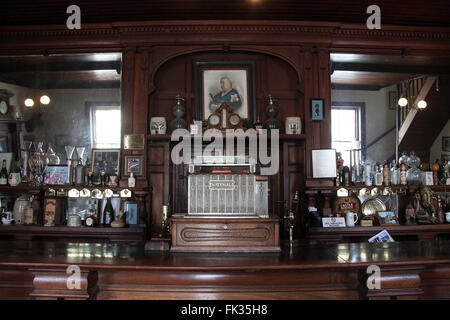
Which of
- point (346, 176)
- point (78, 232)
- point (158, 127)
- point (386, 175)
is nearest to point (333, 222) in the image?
point (346, 176)

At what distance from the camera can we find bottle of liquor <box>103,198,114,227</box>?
13.0ft

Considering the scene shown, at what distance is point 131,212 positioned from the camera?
3.92 m

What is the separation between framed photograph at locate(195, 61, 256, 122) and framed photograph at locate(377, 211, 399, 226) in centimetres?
186

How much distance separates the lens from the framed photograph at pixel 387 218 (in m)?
3.99

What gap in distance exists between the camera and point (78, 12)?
3.88 m

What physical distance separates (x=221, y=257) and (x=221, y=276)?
0.56 feet

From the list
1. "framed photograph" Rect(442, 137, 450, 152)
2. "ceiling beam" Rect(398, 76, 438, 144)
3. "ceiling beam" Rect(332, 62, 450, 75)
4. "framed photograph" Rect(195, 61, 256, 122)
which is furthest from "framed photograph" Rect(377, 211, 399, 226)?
"framed photograph" Rect(195, 61, 256, 122)

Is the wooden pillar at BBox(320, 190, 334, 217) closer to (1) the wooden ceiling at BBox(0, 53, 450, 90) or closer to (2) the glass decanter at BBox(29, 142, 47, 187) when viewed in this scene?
(1) the wooden ceiling at BBox(0, 53, 450, 90)

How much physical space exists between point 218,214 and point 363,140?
252 centimetres

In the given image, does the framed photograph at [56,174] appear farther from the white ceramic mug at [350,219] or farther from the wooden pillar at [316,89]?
the white ceramic mug at [350,219]

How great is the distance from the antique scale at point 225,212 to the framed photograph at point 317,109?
4.59ft

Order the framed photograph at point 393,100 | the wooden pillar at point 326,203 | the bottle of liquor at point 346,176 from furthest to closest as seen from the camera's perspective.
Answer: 1. the framed photograph at point 393,100
2. the bottle of liquor at point 346,176
3. the wooden pillar at point 326,203

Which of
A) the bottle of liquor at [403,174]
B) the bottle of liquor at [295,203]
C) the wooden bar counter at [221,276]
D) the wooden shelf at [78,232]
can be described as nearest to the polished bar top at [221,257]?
the wooden bar counter at [221,276]

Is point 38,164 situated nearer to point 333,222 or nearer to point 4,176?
point 4,176
